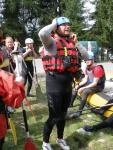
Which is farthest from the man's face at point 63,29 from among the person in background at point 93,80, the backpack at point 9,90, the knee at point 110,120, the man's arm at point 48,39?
the person in background at point 93,80

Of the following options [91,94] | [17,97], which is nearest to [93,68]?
[91,94]

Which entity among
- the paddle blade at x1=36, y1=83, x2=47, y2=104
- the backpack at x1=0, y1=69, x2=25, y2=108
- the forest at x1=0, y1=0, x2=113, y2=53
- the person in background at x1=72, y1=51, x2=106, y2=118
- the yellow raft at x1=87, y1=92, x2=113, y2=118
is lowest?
the paddle blade at x1=36, y1=83, x2=47, y2=104

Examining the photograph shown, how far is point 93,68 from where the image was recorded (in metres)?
5.11

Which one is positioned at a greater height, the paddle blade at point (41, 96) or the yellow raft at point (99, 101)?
the yellow raft at point (99, 101)

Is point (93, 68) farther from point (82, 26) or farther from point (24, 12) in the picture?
point (24, 12)

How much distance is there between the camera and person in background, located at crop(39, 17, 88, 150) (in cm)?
294

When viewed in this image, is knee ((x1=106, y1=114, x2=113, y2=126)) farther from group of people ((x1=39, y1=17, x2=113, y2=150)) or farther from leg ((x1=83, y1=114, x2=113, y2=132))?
group of people ((x1=39, y1=17, x2=113, y2=150))

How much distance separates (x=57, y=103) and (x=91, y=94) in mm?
2102

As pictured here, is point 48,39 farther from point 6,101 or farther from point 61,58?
point 6,101

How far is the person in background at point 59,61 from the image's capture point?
9.64ft

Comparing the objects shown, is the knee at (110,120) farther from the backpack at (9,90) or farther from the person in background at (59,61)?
the backpack at (9,90)

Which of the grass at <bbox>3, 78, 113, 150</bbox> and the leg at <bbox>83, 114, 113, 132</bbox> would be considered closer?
the grass at <bbox>3, 78, 113, 150</bbox>

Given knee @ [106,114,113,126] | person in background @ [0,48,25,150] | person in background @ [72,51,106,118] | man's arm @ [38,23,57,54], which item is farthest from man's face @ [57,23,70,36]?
person in background @ [72,51,106,118]

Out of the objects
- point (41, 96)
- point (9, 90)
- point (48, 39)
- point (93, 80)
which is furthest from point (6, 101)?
point (41, 96)
